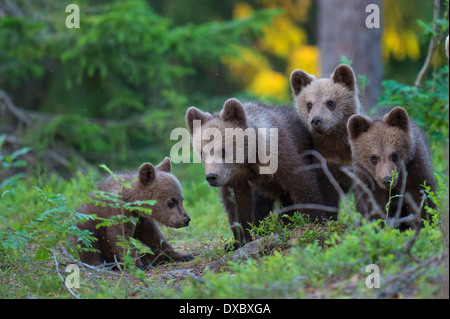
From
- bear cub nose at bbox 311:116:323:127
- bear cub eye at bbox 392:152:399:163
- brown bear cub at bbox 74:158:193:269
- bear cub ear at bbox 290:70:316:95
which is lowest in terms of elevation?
brown bear cub at bbox 74:158:193:269

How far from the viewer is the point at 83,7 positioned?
42.5ft

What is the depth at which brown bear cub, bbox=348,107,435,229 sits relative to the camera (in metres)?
5.70

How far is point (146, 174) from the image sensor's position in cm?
664

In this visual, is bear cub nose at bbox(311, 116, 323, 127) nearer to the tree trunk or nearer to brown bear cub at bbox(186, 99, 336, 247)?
brown bear cub at bbox(186, 99, 336, 247)

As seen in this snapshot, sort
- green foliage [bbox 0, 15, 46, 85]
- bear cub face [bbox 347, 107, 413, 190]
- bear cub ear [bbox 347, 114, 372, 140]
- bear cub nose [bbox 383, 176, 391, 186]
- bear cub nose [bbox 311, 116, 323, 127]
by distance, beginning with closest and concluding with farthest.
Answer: bear cub nose [bbox 383, 176, 391, 186]
bear cub face [bbox 347, 107, 413, 190]
bear cub ear [bbox 347, 114, 372, 140]
bear cub nose [bbox 311, 116, 323, 127]
green foliage [bbox 0, 15, 46, 85]

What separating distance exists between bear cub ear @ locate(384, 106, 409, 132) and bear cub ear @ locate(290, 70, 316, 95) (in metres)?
1.49

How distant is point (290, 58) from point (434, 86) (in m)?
11.1

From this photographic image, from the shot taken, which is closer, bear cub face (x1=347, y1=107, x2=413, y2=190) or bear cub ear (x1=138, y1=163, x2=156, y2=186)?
bear cub face (x1=347, y1=107, x2=413, y2=190)

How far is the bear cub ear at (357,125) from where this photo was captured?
5875mm

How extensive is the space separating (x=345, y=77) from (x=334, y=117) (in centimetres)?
48

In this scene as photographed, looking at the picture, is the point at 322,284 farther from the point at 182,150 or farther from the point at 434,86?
the point at 182,150

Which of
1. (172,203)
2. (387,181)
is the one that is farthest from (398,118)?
(172,203)

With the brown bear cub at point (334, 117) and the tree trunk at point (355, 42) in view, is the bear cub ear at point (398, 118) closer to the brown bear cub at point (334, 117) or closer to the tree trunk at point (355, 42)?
the brown bear cub at point (334, 117)

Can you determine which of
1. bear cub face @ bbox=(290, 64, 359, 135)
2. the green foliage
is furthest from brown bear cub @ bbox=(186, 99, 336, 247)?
the green foliage
